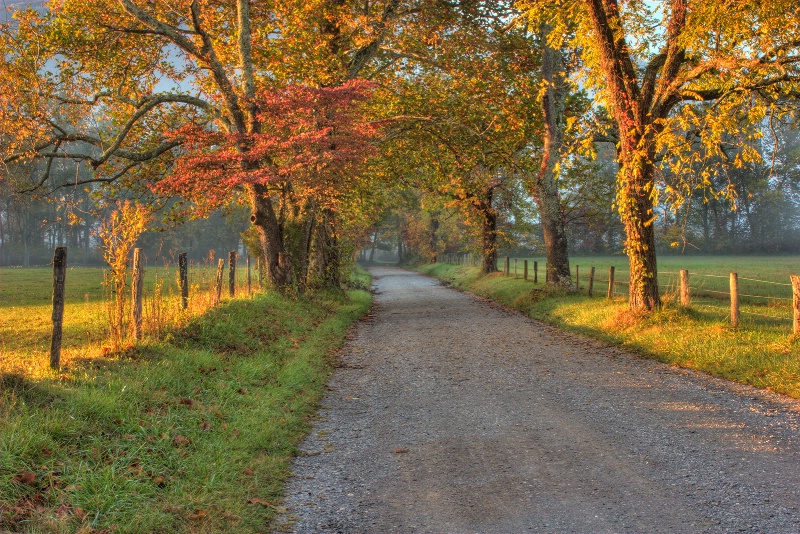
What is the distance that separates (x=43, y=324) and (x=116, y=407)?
1189 cm

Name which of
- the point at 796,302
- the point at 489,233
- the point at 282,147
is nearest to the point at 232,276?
the point at 282,147

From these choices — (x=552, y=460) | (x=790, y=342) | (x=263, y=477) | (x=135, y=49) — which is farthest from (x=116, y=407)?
(x=135, y=49)

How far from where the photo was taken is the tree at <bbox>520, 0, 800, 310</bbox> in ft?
35.1

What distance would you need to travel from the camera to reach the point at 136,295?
891 cm

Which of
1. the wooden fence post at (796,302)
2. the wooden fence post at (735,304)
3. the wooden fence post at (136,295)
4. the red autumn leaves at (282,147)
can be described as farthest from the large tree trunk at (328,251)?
the wooden fence post at (796,302)

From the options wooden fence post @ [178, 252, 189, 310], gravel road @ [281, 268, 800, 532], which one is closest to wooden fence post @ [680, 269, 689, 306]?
gravel road @ [281, 268, 800, 532]

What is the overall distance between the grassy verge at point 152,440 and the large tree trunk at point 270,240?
906 centimetres

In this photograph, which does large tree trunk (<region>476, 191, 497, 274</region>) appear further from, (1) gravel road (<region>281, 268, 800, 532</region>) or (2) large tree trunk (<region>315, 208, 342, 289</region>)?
(1) gravel road (<region>281, 268, 800, 532</region>)

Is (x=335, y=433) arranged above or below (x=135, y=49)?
below

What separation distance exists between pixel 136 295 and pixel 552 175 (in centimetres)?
1553

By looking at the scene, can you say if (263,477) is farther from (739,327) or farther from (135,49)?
(135,49)

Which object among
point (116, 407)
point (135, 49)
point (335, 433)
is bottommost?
point (335, 433)

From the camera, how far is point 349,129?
1630 centimetres

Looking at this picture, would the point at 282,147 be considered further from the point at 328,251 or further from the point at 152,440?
the point at 152,440
